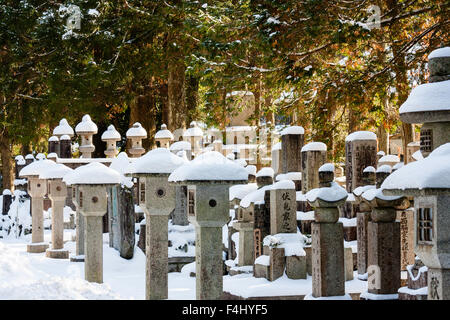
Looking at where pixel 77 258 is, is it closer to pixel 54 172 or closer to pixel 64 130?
pixel 54 172

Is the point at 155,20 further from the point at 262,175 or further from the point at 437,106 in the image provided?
the point at 437,106

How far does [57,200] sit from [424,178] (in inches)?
451

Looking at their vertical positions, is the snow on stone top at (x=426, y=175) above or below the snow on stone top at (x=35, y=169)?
below

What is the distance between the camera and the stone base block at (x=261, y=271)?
10.6m

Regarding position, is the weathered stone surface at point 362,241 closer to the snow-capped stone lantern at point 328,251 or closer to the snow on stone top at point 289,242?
the snow on stone top at point 289,242

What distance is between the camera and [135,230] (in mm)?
15352

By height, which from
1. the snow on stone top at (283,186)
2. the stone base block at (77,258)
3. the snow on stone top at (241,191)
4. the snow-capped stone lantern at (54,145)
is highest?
the snow-capped stone lantern at (54,145)

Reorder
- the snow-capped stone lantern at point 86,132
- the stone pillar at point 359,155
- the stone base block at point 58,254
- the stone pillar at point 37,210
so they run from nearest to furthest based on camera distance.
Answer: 1. the stone pillar at point 359,155
2. the stone base block at point 58,254
3. the stone pillar at point 37,210
4. the snow-capped stone lantern at point 86,132

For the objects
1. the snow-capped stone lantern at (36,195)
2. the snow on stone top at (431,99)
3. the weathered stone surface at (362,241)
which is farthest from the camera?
the snow-capped stone lantern at (36,195)

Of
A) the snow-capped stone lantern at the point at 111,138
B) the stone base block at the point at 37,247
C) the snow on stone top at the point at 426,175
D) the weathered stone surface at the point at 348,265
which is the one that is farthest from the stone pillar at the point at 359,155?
the snow-capped stone lantern at the point at 111,138

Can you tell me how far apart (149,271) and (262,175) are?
3.06 metres

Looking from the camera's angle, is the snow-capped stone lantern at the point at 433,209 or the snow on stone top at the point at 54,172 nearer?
the snow-capped stone lantern at the point at 433,209

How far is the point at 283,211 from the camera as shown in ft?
35.3

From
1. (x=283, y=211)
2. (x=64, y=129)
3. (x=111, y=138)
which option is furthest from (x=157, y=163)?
(x=64, y=129)
